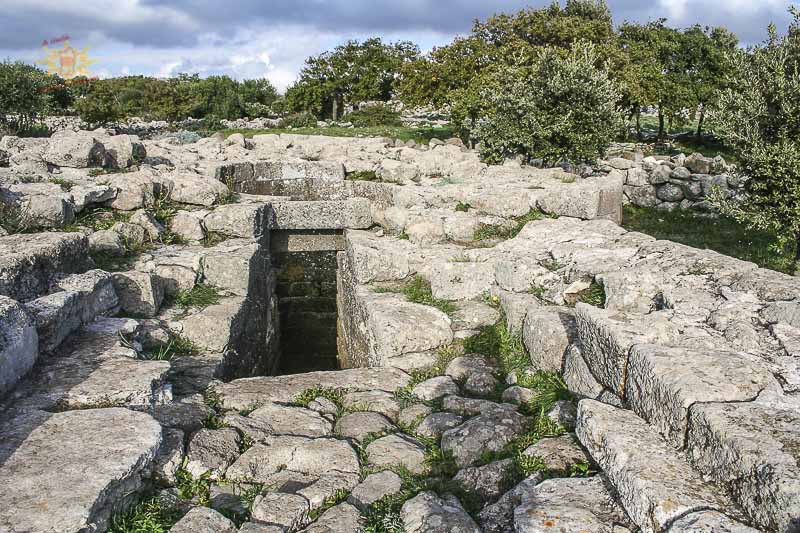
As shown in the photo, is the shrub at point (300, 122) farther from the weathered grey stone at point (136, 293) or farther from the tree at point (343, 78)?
the weathered grey stone at point (136, 293)

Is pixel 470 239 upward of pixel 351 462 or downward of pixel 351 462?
upward

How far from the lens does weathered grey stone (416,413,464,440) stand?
14.0ft

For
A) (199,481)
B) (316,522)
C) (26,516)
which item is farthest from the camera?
(199,481)

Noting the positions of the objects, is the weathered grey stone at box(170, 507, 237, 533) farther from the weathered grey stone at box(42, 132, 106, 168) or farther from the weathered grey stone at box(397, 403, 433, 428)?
the weathered grey stone at box(42, 132, 106, 168)

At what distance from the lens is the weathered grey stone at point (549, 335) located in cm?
479

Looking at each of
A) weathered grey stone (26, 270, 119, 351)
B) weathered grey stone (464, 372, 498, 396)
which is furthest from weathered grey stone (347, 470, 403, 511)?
weathered grey stone (26, 270, 119, 351)

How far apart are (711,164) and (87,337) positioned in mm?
13548

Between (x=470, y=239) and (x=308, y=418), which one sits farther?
(x=470, y=239)

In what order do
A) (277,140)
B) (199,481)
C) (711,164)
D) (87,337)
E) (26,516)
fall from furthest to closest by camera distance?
(277,140) → (711,164) → (87,337) → (199,481) → (26,516)

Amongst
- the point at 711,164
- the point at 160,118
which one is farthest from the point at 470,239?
the point at 160,118

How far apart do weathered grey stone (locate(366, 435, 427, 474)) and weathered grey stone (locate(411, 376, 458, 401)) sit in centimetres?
76

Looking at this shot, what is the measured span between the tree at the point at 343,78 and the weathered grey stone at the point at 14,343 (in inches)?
1216

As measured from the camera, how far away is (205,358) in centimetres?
593

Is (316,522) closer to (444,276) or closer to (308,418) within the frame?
(308,418)
